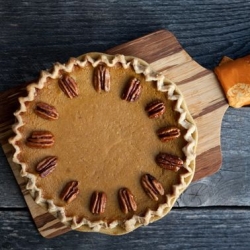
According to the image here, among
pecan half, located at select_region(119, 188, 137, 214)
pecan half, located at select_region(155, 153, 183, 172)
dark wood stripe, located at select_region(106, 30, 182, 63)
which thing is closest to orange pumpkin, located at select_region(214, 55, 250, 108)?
dark wood stripe, located at select_region(106, 30, 182, 63)

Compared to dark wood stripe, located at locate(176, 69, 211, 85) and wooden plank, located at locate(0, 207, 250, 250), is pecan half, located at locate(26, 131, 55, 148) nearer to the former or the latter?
wooden plank, located at locate(0, 207, 250, 250)

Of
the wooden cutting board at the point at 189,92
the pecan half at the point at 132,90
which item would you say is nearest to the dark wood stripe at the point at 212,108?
the wooden cutting board at the point at 189,92

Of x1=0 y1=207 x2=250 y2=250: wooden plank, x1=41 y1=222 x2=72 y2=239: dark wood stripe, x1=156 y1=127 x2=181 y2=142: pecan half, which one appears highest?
x1=156 y1=127 x2=181 y2=142: pecan half

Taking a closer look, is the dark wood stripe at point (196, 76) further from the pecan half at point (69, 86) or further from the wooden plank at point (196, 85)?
the pecan half at point (69, 86)

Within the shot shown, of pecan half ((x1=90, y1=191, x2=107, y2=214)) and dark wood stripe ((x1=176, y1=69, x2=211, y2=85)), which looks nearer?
pecan half ((x1=90, y1=191, x2=107, y2=214))

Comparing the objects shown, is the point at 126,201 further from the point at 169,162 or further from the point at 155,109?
the point at 155,109

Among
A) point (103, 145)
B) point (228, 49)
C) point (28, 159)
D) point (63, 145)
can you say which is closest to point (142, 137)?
point (103, 145)

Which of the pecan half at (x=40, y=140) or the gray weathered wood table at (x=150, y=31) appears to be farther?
A: the gray weathered wood table at (x=150, y=31)
